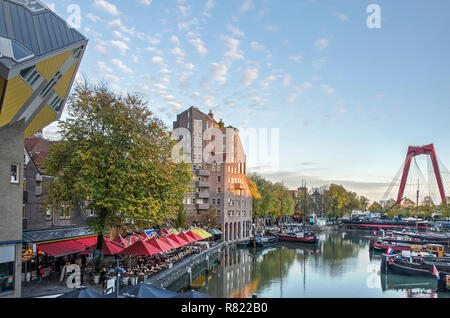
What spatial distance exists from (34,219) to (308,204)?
115 meters

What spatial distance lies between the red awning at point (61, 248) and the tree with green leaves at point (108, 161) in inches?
90.0

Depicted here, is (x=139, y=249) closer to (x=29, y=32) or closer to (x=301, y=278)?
(x=29, y=32)

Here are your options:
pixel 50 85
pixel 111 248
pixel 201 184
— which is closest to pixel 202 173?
pixel 201 184

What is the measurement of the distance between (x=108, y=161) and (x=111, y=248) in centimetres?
695

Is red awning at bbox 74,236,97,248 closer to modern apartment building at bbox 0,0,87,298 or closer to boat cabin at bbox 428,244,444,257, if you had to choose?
modern apartment building at bbox 0,0,87,298

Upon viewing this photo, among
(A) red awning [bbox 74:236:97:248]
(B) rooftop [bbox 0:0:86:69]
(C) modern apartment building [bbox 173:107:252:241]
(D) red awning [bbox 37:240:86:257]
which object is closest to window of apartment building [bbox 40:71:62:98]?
(B) rooftop [bbox 0:0:86:69]

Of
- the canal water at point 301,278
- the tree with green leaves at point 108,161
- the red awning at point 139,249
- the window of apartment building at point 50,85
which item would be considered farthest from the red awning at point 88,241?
the window of apartment building at point 50,85

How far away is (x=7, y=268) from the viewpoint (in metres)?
17.5

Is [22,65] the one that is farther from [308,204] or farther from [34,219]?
[308,204]

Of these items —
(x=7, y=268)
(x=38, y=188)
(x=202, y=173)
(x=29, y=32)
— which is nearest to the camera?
(x=29, y=32)

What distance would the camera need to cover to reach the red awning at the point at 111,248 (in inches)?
1019

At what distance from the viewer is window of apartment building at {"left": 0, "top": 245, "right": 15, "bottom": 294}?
17.1 m

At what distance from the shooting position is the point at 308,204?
132m

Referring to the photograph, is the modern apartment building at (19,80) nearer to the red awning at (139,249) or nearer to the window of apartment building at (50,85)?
the window of apartment building at (50,85)
